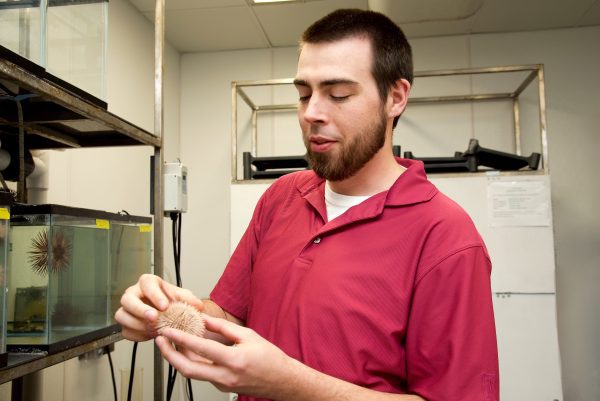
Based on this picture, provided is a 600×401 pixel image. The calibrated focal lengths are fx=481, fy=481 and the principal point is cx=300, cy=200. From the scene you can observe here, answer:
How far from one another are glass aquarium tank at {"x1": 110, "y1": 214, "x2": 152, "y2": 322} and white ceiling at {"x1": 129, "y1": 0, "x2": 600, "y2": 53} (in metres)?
1.65

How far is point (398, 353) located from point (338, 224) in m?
0.30

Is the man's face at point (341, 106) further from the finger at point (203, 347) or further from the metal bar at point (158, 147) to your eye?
the metal bar at point (158, 147)

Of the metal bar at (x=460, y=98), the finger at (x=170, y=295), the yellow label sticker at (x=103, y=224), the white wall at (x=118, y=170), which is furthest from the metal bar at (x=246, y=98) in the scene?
the finger at (x=170, y=295)

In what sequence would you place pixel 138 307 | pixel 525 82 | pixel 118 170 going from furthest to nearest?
1. pixel 525 82
2. pixel 118 170
3. pixel 138 307

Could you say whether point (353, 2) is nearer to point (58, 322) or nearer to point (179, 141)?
point (179, 141)

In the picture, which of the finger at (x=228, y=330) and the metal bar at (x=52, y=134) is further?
the metal bar at (x=52, y=134)

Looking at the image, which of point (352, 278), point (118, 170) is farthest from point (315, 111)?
point (118, 170)

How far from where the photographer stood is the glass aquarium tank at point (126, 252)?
5.02 ft

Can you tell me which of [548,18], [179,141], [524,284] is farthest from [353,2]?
[524,284]

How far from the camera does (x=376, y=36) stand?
113 centimetres

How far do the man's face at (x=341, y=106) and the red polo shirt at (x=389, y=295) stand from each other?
0.36 ft

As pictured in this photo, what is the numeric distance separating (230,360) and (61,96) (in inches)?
28.0

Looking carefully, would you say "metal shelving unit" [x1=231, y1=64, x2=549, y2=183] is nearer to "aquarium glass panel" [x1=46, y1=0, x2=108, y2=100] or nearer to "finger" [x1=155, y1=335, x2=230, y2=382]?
"aquarium glass panel" [x1=46, y1=0, x2=108, y2=100]

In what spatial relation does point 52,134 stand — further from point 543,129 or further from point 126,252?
point 543,129
